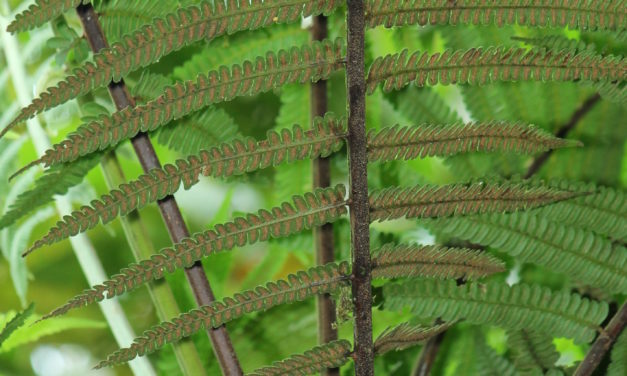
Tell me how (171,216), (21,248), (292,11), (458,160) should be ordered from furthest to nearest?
(21,248) < (458,160) < (171,216) < (292,11)

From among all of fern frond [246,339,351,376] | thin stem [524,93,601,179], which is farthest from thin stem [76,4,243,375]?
thin stem [524,93,601,179]

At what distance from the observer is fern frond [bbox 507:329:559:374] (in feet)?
2.47

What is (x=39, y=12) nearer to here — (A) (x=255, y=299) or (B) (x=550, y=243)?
(A) (x=255, y=299)

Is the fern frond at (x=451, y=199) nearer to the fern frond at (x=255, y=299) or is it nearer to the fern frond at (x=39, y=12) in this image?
the fern frond at (x=255, y=299)

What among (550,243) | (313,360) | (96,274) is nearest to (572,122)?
(550,243)

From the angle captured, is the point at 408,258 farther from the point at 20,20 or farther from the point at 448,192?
the point at 20,20

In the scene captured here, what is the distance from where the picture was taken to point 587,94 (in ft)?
2.89

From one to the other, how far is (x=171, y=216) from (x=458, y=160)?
35 centimetres

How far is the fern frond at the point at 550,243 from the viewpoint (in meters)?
0.71

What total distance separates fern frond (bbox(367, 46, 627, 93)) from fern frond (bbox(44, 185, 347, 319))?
10 cm

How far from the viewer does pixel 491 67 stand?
1.90 feet

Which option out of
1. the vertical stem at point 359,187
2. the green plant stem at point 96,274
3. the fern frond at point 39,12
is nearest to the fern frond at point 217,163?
the vertical stem at point 359,187

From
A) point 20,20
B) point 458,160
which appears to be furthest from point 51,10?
point 458,160

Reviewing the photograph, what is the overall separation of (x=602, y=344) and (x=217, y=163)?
1.38 ft
